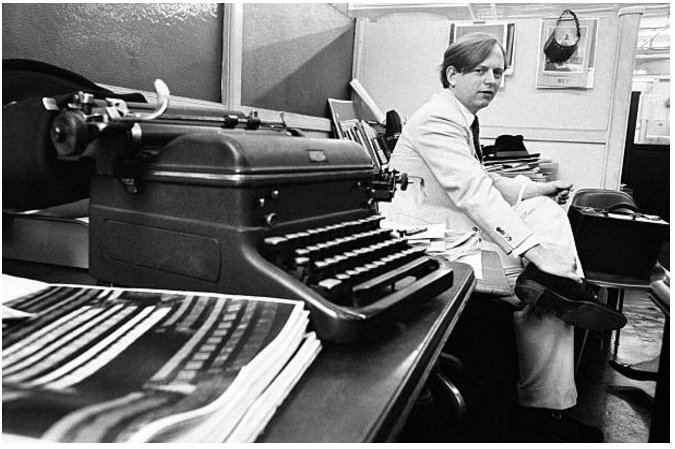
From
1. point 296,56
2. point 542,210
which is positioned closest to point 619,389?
point 542,210

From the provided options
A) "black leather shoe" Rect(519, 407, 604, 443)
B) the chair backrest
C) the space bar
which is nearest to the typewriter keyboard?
the space bar

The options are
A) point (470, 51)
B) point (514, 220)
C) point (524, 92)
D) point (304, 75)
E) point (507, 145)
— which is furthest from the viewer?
point (524, 92)

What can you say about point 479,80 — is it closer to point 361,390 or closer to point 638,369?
point 638,369

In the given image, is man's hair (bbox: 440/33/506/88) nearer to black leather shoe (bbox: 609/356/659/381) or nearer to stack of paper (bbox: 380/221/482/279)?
stack of paper (bbox: 380/221/482/279)

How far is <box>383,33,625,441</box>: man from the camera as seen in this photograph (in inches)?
61.1

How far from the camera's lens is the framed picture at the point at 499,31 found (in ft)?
10.6

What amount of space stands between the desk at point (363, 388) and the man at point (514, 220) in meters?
0.82

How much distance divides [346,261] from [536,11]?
8.68 m

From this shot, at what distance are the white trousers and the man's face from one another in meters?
0.49

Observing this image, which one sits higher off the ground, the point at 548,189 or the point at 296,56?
the point at 296,56

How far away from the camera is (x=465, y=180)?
1.82 metres
